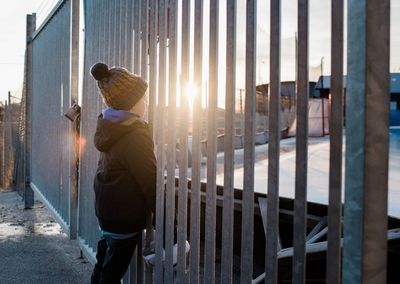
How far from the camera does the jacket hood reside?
2.55m

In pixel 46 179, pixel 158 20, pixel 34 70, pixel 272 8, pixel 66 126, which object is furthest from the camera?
pixel 34 70

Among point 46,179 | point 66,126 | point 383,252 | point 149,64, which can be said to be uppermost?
point 149,64

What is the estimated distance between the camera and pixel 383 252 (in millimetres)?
1252

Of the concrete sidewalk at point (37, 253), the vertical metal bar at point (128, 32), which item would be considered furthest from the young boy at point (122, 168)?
the concrete sidewalk at point (37, 253)

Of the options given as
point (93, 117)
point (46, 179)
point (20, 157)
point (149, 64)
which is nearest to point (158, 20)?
point (149, 64)

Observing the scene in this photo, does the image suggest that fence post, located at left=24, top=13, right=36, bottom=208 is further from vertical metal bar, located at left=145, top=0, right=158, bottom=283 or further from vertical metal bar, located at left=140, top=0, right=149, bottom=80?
vertical metal bar, located at left=145, top=0, right=158, bottom=283

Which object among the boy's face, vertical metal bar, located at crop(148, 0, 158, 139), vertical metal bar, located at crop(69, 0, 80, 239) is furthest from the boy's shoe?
vertical metal bar, located at crop(69, 0, 80, 239)

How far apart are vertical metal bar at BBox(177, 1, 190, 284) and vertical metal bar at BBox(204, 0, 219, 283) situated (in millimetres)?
294

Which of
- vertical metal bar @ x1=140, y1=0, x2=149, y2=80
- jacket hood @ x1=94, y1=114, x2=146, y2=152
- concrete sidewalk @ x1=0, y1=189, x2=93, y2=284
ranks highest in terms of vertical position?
vertical metal bar @ x1=140, y1=0, x2=149, y2=80

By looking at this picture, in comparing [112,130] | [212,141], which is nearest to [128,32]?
[112,130]

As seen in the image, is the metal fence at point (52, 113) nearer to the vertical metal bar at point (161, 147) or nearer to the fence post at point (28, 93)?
the fence post at point (28, 93)

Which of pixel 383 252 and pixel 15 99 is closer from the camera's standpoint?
Answer: pixel 383 252

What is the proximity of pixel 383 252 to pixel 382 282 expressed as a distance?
0.08m

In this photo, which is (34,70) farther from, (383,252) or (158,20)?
(383,252)
